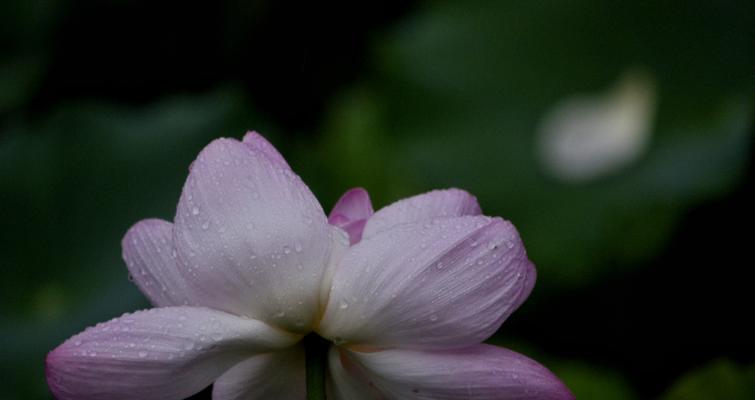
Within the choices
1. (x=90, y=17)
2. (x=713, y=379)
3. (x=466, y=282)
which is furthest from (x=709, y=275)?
(x=90, y=17)

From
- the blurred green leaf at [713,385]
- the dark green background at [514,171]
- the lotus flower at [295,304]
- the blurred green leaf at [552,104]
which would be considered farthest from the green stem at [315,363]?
the blurred green leaf at [552,104]

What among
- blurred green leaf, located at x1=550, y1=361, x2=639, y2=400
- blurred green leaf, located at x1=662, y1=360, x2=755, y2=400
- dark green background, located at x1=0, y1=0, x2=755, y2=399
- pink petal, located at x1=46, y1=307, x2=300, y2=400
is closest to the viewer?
pink petal, located at x1=46, y1=307, x2=300, y2=400

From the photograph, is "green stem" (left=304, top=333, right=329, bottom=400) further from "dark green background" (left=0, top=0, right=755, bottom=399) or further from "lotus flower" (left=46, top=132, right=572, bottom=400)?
"dark green background" (left=0, top=0, right=755, bottom=399)

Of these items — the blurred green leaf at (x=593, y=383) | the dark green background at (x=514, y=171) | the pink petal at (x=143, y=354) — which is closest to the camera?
the pink petal at (x=143, y=354)

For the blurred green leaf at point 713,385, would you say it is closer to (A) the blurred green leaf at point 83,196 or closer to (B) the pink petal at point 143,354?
(B) the pink petal at point 143,354

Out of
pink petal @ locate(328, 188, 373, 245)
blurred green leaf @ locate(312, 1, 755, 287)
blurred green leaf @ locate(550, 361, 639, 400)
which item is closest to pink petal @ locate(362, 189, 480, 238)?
pink petal @ locate(328, 188, 373, 245)

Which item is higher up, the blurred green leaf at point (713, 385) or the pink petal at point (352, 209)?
the pink petal at point (352, 209)

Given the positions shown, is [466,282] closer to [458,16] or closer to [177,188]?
[177,188]
